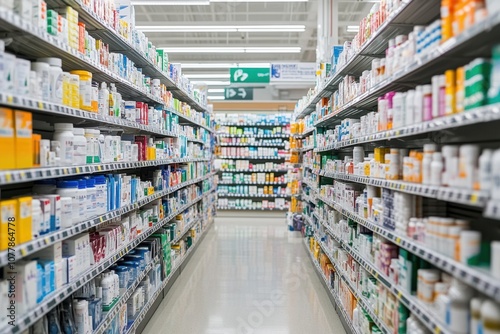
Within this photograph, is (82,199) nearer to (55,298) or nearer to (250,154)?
(55,298)

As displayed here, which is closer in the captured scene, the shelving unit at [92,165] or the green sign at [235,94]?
the shelving unit at [92,165]

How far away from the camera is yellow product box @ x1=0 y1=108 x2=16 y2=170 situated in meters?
2.02

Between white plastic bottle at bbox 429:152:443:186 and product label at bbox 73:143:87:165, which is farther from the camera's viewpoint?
product label at bbox 73:143:87:165

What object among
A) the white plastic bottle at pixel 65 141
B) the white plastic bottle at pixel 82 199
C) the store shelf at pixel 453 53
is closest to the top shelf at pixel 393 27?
the store shelf at pixel 453 53

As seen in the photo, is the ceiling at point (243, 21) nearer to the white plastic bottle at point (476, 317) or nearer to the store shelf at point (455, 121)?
the store shelf at point (455, 121)

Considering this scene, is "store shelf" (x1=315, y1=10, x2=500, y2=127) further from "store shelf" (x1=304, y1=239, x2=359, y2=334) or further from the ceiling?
the ceiling

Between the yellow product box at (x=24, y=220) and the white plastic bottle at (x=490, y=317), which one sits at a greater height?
the yellow product box at (x=24, y=220)

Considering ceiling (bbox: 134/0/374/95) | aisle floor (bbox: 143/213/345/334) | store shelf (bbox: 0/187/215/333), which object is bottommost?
aisle floor (bbox: 143/213/345/334)

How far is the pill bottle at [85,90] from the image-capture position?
9.97 feet

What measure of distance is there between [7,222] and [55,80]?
97cm

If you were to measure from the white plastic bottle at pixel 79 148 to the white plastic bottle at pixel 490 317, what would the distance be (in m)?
2.49

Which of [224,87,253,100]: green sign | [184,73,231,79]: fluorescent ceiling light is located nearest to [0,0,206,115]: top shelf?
[224,87,253,100]: green sign

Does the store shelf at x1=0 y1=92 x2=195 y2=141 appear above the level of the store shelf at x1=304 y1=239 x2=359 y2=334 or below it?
above

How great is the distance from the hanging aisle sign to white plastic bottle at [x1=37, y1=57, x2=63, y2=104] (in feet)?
32.4
